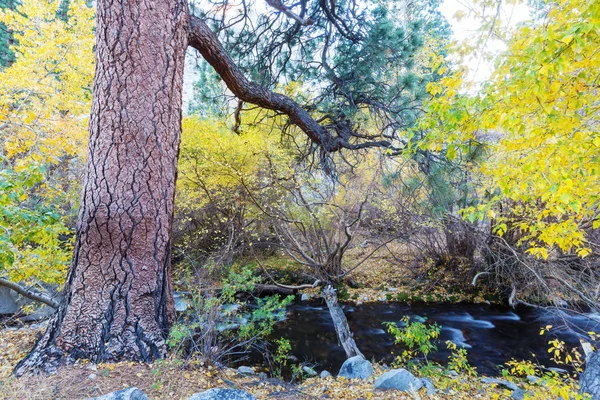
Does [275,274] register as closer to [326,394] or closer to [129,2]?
[326,394]

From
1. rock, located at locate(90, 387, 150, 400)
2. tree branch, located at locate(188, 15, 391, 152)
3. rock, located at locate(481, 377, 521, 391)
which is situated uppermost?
tree branch, located at locate(188, 15, 391, 152)

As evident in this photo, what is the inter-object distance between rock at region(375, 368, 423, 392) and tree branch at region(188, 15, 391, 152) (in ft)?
8.60

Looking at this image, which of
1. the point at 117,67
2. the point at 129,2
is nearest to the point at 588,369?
the point at 117,67

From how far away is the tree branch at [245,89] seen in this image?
111 inches

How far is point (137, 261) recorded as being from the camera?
87.9 inches

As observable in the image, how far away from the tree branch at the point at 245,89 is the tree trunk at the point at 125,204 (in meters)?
0.37

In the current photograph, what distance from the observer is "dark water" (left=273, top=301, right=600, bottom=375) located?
15.9 ft

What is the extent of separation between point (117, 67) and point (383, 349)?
17.2 feet

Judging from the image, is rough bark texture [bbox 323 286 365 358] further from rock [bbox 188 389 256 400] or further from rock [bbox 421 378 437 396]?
rock [bbox 188 389 256 400]

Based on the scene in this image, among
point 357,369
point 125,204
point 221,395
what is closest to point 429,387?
point 357,369

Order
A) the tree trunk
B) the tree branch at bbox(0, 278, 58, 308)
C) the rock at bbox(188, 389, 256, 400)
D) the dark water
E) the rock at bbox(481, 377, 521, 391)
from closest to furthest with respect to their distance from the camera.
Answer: the rock at bbox(188, 389, 256, 400) < the tree trunk < the tree branch at bbox(0, 278, 58, 308) < the rock at bbox(481, 377, 521, 391) < the dark water

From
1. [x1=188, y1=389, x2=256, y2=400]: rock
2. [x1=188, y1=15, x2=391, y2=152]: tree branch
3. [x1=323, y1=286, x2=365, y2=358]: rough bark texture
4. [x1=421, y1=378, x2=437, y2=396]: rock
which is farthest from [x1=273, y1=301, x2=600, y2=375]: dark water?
[x1=188, y1=15, x2=391, y2=152]: tree branch

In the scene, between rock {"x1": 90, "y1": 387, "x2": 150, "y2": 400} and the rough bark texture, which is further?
the rough bark texture

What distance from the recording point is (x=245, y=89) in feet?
11.0
